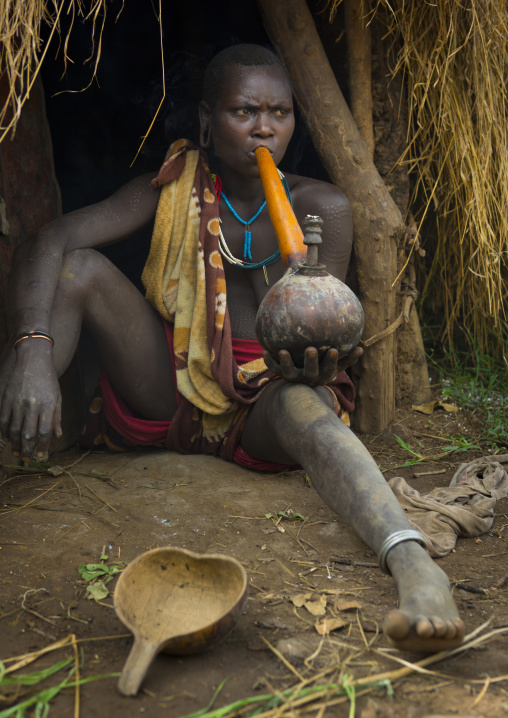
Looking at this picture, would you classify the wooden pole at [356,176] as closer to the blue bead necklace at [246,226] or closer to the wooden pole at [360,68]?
the wooden pole at [360,68]

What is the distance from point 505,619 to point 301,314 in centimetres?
85

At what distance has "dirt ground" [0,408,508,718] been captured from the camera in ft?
3.96

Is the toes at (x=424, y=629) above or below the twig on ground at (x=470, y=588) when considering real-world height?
above

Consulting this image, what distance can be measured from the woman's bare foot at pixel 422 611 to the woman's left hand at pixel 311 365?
1.86 ft

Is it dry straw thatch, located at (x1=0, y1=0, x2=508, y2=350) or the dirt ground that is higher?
dry straw thatch, located at (x1=0, y1=0, x2=508, y2=350)

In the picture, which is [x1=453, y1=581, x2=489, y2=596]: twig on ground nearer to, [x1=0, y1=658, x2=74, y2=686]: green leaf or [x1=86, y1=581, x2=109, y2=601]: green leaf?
[x1=86, y1=581, x2=109, y2=601]: green leaf

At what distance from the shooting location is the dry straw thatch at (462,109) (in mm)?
2578

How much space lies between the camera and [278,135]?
231 centimetres

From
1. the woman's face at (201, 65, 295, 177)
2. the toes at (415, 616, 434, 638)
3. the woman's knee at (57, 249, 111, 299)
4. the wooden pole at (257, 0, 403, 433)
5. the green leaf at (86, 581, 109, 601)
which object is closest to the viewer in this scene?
the toes at (415, 616, 434, 638)

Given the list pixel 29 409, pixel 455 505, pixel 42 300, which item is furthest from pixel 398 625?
pixel 42 300

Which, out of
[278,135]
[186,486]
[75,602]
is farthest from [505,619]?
[278,135]

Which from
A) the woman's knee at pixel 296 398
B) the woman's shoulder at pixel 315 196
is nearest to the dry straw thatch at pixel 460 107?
the woman's shoulder at pixel 315 196

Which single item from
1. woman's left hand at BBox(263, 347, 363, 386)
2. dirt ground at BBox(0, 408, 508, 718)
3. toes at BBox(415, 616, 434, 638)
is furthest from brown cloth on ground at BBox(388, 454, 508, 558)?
toes at BBox(415, 616, 434, 638)

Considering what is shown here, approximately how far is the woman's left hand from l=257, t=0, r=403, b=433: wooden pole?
0.85 m
